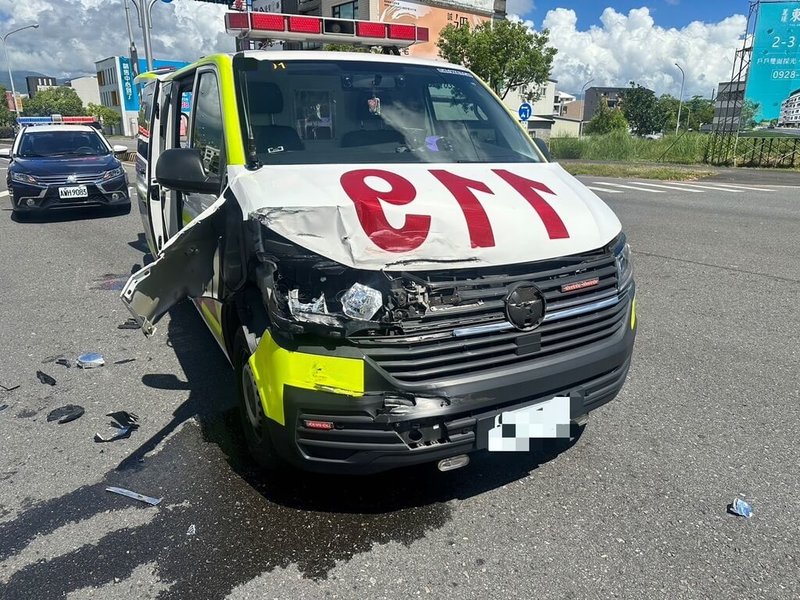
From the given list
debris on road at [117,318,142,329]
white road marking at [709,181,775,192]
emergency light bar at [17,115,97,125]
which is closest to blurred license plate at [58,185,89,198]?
emergency light bar at [17,115,97,125]

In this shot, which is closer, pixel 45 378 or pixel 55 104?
pixel 45 378

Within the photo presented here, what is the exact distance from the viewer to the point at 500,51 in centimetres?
3406

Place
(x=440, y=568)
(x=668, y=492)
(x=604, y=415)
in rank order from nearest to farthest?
(x=440, y=568)
(x=668, y=492)
(x=604, y=415)

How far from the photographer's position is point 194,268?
10.0 feet

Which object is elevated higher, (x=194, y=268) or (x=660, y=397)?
(x=194, y=268)

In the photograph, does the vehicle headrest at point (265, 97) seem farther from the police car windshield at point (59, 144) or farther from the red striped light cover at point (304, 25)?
the police car windshield at point (59, 144)

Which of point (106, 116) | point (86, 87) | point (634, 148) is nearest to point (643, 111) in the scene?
point (634, 148)

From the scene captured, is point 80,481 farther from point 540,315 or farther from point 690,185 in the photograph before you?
point 690,185

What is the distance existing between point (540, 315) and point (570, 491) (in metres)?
0.98

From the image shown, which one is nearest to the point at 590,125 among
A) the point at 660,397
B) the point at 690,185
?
the point at 690,185

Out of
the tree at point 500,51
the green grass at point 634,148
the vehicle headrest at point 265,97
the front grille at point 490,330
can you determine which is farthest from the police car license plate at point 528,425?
the tree at point 500,51

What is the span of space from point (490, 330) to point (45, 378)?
335 cm

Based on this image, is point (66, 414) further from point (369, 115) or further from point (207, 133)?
point (369, 115)

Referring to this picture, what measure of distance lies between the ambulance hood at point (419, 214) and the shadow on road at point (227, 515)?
121cm
